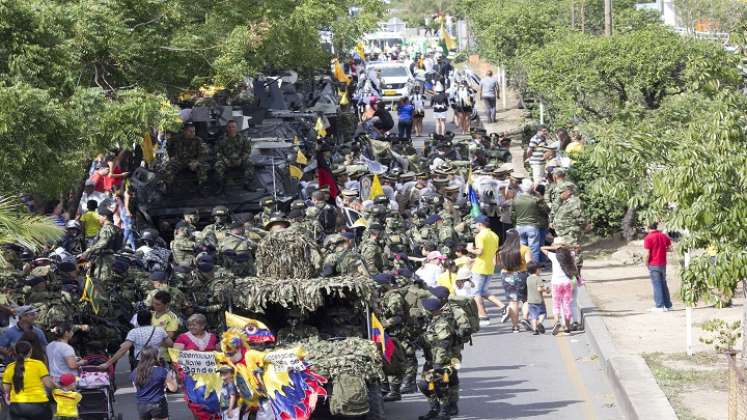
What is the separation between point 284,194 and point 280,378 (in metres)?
14.1

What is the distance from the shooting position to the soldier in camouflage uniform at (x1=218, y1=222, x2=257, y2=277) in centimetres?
1898

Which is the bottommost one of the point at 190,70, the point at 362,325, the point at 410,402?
the point at 410,402

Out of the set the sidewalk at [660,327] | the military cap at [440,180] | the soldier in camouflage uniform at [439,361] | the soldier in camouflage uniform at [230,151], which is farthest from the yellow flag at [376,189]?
the soldier in camouflage uniform at [439,361]

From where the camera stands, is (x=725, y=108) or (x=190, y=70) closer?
(x=725, y=108)

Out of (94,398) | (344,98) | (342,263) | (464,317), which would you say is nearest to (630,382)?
(464,317)

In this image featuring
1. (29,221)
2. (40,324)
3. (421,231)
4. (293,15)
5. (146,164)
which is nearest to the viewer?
(29,221)

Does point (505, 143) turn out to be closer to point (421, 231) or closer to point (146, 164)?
point (146, 164)

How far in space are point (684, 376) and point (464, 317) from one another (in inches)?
110

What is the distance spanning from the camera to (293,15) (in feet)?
107

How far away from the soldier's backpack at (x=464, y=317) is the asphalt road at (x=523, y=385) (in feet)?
3.06

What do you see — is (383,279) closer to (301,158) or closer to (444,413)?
(444,413)

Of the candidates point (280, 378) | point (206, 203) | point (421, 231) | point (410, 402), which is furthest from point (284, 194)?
point (280, 378)

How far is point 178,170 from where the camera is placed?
26.7 metres

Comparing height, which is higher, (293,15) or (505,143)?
(293,15)
